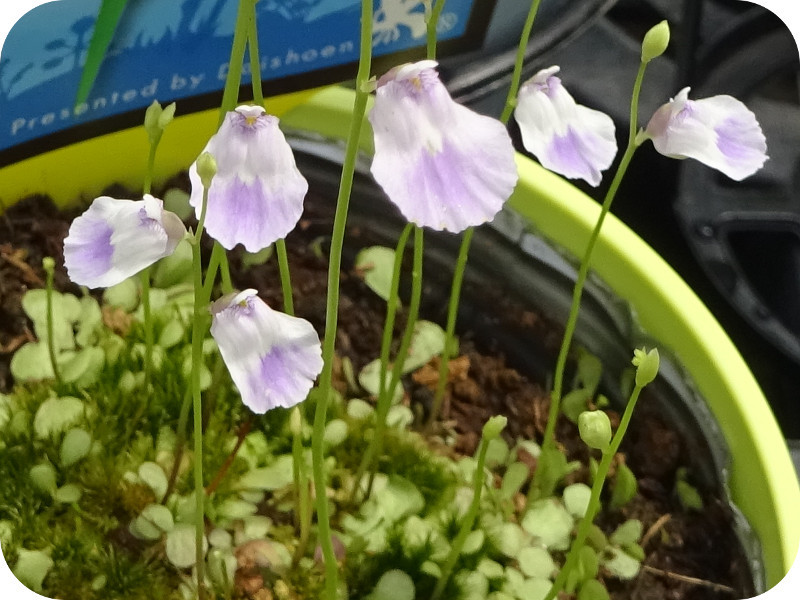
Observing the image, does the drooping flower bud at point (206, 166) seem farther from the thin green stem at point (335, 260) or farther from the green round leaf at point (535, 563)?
the green round leaf at point (535, 563)

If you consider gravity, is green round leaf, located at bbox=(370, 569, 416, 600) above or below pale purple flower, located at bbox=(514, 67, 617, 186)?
below

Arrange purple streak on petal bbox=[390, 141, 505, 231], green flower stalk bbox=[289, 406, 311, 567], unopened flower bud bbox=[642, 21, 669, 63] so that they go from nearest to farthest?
purple streak on petal bbox=[390, 141, 505, 231]
unopened flower bud bbox=[642, 21, 669, 63]
green flower stalk bbox=[289, 406, 311, 567]

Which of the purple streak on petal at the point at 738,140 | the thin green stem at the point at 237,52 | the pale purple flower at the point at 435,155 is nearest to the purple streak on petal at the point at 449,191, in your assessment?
the pale purple flower at the point at 435,155

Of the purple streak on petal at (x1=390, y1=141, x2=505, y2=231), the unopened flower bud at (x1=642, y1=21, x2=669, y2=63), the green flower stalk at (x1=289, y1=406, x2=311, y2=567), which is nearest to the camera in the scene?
the purple streak on petal at (x1=390, y1=141, x2=505, y2=231)

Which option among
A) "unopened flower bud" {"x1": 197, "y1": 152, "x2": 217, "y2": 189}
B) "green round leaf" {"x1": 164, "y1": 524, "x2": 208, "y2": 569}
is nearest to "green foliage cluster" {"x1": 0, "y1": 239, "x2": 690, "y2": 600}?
"green round leaf" {"x1": 164, "y1": 524, "x2": 208, "y2": 569}

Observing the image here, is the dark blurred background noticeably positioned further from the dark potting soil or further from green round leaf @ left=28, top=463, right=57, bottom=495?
green round leaf @ left=28, top=463, right=57, bottom=495

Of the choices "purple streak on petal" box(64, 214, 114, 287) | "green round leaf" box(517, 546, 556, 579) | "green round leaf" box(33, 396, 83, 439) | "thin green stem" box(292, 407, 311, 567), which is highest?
"purple streak on petal" box(64, 214, 114, 287)

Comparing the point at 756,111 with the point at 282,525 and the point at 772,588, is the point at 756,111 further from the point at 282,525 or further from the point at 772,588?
the point at 282,525
